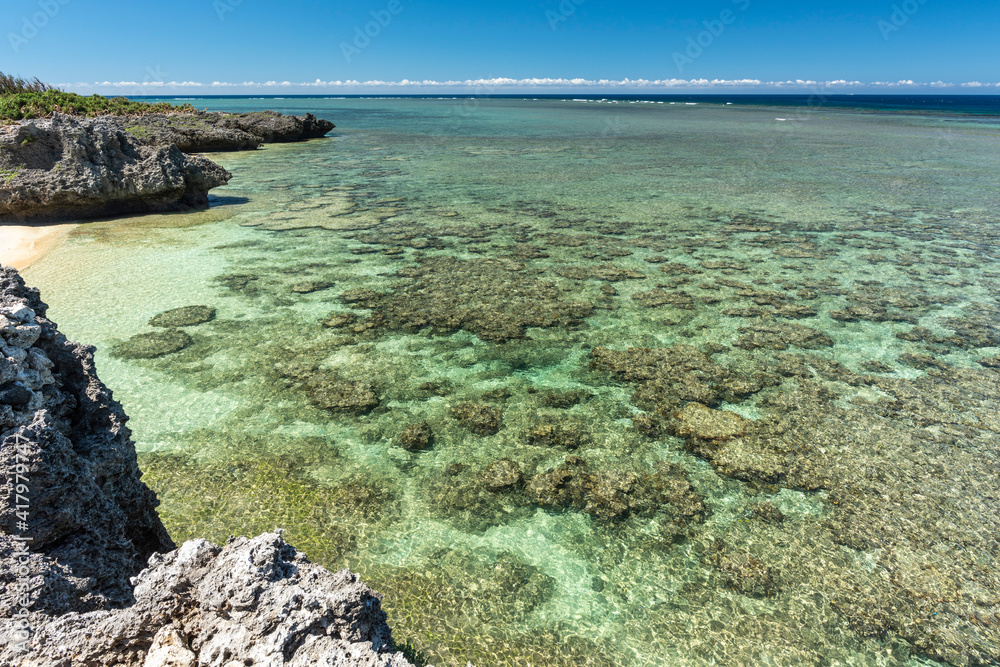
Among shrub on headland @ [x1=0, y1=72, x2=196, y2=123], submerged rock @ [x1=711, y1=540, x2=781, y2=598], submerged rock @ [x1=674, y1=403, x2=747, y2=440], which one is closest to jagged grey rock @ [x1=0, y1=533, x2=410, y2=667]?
submerged rock @ [x1=711, y1=540, x2=781, y2=598]

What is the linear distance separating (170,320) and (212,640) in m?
6.27

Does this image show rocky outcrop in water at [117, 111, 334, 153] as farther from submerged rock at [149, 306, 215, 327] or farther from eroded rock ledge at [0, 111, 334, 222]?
submerged rock at [149, 306, 215, 327]

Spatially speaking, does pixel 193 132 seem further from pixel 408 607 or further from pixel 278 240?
pixel 408 607

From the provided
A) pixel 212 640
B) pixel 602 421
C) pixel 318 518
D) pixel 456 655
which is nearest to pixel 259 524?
pixel 318 518

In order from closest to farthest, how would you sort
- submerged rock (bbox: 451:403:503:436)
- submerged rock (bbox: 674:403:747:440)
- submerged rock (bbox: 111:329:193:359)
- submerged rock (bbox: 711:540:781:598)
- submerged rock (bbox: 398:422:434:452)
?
submerged rock (bbox: 711:540:781:598) < submerged rock (bbox: 398:422:434:452) < submerged rock (bbox: 674:403:747:440) < submerged rock (bbox: 451:403:503:436) < submerged rock (bbox: 111:329:193:359)

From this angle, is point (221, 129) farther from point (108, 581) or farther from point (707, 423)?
point (108, 581)

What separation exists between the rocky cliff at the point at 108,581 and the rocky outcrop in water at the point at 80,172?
11357 mm

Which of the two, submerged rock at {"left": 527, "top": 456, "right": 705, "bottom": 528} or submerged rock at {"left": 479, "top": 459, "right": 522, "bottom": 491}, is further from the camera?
submerged rock at {"left": 479, "top": 459, "right": 522, "bottom": 491}

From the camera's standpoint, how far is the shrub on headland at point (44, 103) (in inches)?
684

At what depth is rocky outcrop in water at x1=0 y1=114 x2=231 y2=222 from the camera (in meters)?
11.0

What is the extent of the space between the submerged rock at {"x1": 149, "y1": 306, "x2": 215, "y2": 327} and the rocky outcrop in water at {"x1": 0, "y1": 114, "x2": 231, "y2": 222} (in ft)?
22.7

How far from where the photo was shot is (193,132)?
23.5 meters

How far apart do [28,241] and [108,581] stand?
11.5m

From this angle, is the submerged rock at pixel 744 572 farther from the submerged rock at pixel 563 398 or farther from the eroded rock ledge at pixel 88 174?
the eroded rock ledge at pixel 88 174
